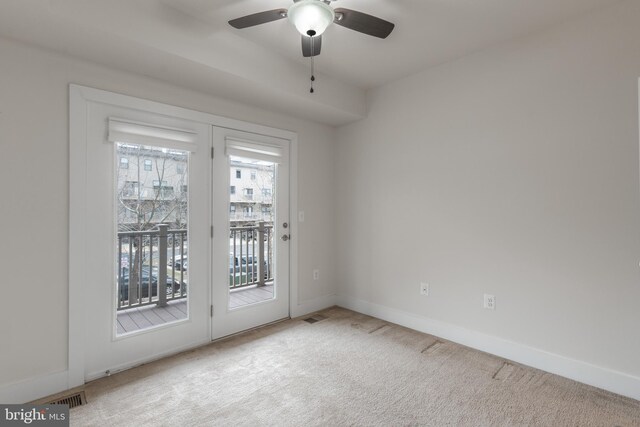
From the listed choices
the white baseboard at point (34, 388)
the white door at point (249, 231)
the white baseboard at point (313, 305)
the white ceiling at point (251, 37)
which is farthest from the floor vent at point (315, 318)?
the white ceiling at point (251, 37)

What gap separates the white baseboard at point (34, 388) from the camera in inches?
73.8

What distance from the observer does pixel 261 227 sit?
10.7 ft

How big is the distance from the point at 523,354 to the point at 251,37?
129 inches

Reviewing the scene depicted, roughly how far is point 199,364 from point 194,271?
75 centimetres

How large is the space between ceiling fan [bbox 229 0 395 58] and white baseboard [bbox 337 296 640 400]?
2.51 metres

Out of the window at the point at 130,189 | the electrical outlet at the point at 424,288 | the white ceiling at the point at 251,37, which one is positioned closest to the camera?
the white ceiling at the point at 251,37

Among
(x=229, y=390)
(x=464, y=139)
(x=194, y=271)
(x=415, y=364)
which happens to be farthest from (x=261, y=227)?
(x=464, y=139)

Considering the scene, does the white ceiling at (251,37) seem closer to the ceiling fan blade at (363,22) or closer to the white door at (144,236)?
the ceiling fan blade at (363,22)

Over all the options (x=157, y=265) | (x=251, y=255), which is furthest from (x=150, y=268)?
(x=251, y=255)

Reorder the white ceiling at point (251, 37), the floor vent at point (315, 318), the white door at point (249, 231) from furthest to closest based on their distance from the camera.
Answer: the floor vent at point (315, 318), the white door at point (249, 231), the white ceiling at point (251, 37)

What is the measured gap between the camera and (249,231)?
3.17m

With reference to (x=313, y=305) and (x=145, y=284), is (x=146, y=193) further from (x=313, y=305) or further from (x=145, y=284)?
(x=313, y=305)

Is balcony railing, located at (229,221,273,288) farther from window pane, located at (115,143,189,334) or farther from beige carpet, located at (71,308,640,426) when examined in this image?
beige carpet, located at (71,308,640,426)

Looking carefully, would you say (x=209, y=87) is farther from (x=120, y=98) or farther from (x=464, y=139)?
(x=464, y=139)
